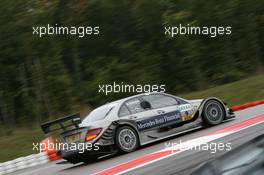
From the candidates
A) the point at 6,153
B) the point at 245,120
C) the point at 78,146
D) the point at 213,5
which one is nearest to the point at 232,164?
the point at 78,146

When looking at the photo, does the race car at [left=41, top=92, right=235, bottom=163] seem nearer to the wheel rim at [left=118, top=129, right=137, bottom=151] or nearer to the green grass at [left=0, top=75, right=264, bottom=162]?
the wheel rim at [left=118, top=129, right=137, bottom=151]

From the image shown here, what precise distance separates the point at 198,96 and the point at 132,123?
14.6 m

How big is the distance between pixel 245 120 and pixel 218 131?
1538 mm

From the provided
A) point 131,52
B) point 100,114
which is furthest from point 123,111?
point 131,52

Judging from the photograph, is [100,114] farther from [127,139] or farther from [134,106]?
[127,139]

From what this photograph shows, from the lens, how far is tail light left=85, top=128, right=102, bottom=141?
11.5 m

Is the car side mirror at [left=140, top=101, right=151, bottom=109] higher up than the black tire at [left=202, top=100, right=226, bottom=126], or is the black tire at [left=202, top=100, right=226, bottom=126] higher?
A: the car side mirror at [left=140, top=101, right=151, bottom=109]

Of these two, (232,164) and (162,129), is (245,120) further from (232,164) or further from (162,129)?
(232,164)

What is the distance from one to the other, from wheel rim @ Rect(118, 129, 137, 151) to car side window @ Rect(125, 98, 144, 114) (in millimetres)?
616

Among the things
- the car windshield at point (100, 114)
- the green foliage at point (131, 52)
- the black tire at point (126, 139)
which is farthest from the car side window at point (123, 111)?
the green foliage at point (131, 52)

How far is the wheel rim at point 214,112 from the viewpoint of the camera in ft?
43.3

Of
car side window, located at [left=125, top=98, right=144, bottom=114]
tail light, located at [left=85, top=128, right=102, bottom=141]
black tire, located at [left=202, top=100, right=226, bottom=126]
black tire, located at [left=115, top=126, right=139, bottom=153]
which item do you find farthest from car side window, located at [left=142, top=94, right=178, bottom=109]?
tail light, located at [left=85, top=128, right=102, bottom=141]

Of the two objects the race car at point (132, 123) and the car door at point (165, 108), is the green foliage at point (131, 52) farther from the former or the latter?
the car door at point (165, 108)

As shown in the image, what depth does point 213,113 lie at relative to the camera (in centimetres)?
1328
